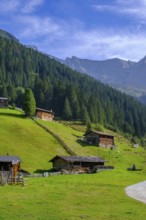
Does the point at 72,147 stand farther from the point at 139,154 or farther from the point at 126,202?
the point at 126,202

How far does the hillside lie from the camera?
93750mm

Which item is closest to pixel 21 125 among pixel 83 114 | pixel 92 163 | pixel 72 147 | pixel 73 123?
pixel 72 147

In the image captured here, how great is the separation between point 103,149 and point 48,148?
80.9 ft

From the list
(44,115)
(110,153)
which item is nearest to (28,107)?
(44,115)

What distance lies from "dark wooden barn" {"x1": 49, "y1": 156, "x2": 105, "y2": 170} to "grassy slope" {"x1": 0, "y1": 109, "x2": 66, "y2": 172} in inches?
94.8

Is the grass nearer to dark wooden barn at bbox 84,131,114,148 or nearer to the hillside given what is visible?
the hillside

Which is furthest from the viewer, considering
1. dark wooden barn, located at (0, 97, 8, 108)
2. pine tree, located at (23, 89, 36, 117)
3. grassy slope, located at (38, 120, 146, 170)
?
dark wooden barn, located at (0, 97, 8, 108)

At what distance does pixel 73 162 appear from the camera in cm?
9225

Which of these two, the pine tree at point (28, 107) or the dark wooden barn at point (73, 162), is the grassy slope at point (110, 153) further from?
the pine tree at point (28, 107)

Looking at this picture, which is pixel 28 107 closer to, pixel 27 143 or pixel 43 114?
pixel 43 114

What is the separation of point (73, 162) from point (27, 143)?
1917cm

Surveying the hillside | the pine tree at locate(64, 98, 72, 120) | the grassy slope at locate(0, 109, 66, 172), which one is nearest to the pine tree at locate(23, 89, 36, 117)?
the hillside

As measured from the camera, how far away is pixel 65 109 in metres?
190

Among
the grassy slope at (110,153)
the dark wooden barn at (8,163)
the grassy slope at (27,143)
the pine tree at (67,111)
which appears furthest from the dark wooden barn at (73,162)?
the pine tree at (67,111)
